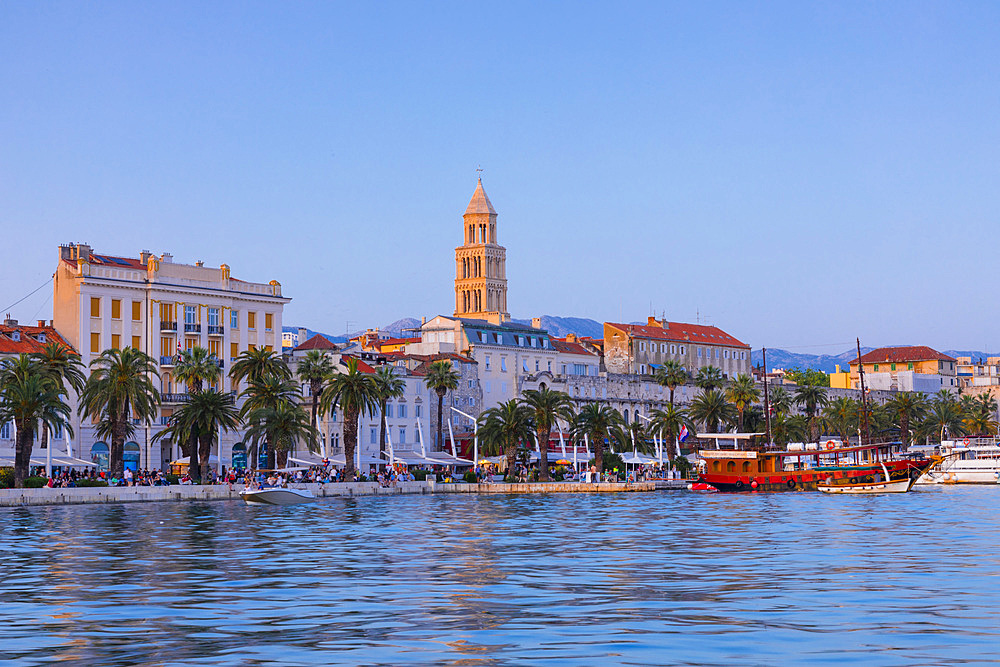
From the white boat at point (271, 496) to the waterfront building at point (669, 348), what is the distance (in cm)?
8728

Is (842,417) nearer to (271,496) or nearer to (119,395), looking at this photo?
(271,496)

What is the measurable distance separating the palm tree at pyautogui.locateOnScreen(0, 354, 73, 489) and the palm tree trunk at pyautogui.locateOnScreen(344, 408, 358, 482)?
22108 mm

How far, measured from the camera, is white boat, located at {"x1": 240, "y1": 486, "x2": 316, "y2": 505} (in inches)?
Result: 2990

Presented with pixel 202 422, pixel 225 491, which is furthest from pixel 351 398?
pixel 225 491

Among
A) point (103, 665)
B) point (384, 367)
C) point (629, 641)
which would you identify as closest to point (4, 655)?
point (103, 665)

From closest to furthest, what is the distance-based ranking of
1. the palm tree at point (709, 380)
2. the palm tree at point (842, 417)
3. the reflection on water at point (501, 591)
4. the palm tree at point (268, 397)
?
the reflection on water at point (501, 591) → the palm tree at point (268, 397) → the palm tree at point (709, 380) → the palm tree at point (842, 417)

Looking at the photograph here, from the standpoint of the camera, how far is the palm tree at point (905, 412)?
15525 centimetres

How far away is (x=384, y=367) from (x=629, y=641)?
95126 mm

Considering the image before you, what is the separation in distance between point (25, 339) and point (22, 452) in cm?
2475

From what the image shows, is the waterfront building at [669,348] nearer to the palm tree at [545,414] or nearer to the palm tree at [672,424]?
the palm tree at [672,424]

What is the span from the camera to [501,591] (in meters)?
29.9

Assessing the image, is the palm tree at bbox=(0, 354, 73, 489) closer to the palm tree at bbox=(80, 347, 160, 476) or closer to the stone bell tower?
the palm tree at bbox=(80, 347, 160, 476)

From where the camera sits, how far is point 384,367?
116 meters

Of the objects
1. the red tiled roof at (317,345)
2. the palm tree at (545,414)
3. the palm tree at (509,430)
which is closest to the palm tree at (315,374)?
the palm tree at (509,430)
